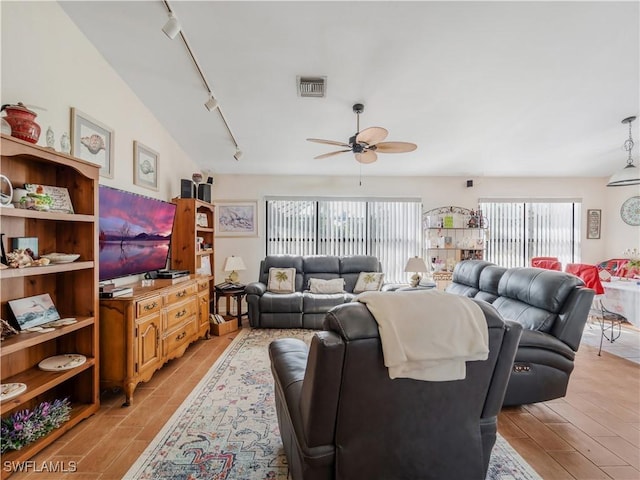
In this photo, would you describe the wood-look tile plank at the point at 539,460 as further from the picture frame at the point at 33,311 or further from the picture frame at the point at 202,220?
the picture frame at the point at 202,220

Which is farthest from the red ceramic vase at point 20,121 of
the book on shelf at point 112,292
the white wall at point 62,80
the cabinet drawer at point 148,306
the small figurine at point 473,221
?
the small figurine at point 473,221

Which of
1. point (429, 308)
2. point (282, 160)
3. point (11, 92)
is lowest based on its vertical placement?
point (429, 308)

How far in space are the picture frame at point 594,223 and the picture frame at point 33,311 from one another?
308 inches

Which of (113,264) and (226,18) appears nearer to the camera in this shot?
(226,18)

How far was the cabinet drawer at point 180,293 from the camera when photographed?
2.97m

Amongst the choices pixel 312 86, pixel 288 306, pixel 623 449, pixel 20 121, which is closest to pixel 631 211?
pixel 623 449

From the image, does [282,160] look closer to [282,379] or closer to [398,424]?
[282,379]

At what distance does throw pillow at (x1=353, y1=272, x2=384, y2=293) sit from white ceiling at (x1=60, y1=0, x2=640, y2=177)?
6.96 ft

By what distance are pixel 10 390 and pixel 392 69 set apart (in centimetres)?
368

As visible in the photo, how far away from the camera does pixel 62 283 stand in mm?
2281

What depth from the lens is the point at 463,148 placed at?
4484 millimetres

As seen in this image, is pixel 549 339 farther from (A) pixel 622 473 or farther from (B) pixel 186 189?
(B) pixel 186 189

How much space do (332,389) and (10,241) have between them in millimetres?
2260

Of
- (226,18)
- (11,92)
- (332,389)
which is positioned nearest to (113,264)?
(11,92)
